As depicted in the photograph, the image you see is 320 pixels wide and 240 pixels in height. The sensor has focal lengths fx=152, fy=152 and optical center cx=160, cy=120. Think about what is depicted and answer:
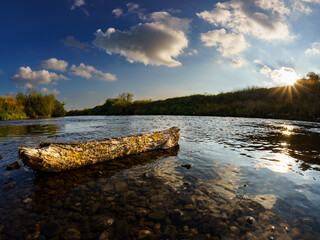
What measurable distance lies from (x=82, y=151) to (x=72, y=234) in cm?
300

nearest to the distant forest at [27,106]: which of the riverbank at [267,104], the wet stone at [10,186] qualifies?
the riverbank at [267,104]

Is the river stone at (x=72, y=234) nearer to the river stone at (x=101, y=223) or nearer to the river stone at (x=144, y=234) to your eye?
the river stone at (x=101, y=223)

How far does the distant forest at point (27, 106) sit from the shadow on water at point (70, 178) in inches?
1784

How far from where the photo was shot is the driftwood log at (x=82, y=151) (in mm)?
4059

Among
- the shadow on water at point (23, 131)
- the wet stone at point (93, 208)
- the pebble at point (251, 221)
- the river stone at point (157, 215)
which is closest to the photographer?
the pebble at point (251, 221)

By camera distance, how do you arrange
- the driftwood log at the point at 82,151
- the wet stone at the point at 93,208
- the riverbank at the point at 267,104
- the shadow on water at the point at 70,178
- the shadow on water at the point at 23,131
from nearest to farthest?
the wet stone at the point at 93,208 → the shadow on water at the point at 70,178 → the driftwood log at the point at 82,151 → the shadow on water at the point at 23,131 → the riverbank at the point at 267,104

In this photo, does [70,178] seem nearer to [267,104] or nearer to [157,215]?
[157,215]

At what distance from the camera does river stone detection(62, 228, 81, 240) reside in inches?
90.4

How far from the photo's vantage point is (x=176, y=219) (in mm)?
2740

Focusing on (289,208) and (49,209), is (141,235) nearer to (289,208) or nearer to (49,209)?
(49,209)

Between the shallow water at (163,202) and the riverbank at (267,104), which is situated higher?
the riverbank at (267,104)

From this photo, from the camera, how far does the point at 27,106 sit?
42938 mm

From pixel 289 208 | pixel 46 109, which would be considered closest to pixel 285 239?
pixel 289 208

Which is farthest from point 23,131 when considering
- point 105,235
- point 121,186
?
point 105,235
